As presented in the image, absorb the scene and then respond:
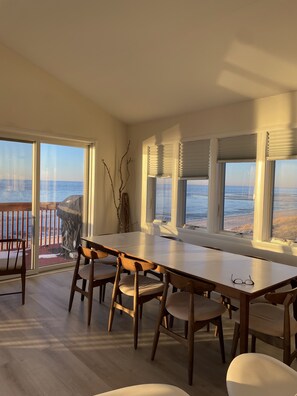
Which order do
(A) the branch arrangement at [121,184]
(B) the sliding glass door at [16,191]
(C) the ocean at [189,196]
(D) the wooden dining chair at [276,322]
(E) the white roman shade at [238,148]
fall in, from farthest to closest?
1. (A) the branch arrangement at [121,184]
2. (B) the sliding glass door at [16,191]
3. (E) the white roman shade at [238,148]
4. (C) the ocean at [189,196]
5. (D) the wooden dining chair at [276,322]

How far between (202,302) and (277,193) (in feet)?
6.24

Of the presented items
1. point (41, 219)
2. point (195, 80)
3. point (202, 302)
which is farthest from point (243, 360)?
point (41, 219)

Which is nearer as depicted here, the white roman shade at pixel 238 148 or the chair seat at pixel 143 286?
the chair seat at pixel 143 286

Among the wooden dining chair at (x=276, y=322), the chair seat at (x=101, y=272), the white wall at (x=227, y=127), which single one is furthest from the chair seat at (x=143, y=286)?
the white wall at (x=227, y=127)

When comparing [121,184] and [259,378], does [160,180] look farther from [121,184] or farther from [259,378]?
[259,378]

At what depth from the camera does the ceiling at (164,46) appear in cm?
272

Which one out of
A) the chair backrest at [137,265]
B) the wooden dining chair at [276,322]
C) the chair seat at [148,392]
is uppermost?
the chair backrest at [137,265]

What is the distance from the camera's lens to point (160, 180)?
5.38 meters

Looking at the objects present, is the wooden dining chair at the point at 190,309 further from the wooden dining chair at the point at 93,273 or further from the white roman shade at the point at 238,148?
the white roman shade at the point at 238,148

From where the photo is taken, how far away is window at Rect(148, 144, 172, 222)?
5.14 metres

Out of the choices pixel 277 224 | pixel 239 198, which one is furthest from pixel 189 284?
pixel 239 198

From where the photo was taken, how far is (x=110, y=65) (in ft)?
13.1

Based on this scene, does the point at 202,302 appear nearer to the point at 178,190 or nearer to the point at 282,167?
the point at 282,167

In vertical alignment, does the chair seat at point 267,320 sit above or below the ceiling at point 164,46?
below
